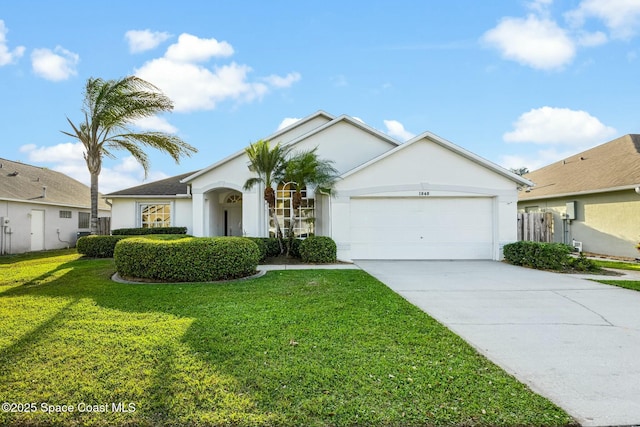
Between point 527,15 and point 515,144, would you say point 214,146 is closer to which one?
point 527,15

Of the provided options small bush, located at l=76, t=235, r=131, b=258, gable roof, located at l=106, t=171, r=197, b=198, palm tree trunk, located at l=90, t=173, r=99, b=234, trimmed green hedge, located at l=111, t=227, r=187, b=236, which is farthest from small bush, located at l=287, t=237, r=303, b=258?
palm tree trunk, located at l=90, t=173, r=99, b=234

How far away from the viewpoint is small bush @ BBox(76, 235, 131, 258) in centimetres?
1393

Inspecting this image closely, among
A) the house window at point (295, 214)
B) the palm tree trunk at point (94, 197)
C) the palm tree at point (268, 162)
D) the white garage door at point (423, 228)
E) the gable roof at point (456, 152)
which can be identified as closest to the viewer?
the palm tree at point (268, 162)

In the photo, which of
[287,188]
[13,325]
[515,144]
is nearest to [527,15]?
[287,188]

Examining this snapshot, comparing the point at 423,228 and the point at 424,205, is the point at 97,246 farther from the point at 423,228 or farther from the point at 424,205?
the point at 424,205

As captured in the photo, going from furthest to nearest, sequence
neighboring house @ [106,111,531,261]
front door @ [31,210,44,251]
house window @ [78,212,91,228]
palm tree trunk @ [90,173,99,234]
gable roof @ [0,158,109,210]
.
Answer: house window @ [78,212,91,228] → front door @ [31,210,44,251] → gable roof @ [0,158,109,210] → palm tree trunk @ [90,173,99,234] → neighboring house @ [106,111,531,261]

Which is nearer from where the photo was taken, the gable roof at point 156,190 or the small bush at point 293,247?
the small bush at point 293,247

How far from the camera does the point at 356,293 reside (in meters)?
7.39

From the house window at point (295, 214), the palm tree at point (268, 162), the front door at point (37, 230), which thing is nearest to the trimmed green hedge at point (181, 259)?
the palm tree at point (268, 162)

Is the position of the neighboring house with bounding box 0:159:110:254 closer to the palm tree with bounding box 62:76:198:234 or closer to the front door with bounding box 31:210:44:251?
the front door with bounding box 31:210:44:251

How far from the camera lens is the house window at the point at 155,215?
17906mm

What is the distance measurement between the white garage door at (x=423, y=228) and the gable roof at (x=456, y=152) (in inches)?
48.1

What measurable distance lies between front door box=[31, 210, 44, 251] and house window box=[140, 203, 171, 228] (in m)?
5.90

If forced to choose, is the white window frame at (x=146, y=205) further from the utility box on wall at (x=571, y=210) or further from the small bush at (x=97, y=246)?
the utility box on wall at (x=571, y=210)
